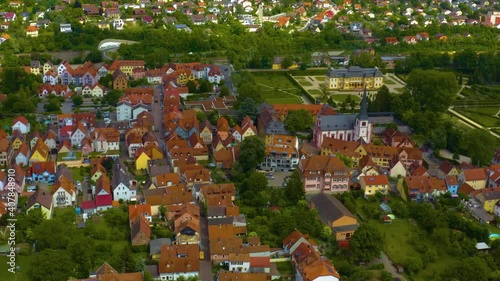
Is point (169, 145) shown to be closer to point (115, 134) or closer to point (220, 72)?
point (115, 134)

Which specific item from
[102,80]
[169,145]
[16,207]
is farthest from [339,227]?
[102,80]

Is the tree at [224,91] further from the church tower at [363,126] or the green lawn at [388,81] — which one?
the green lawn at [388,81]

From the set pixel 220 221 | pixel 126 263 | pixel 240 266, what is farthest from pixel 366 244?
pixel 126 263

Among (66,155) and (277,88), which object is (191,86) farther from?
(66,155)

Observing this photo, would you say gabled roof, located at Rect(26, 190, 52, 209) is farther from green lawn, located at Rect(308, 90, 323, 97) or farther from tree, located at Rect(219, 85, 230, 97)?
green lawn, located at Rect(308, 90, 323, 97)

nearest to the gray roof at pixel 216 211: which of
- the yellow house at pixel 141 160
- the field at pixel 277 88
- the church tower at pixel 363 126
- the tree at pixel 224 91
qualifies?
the yellow house at pixel 141 160

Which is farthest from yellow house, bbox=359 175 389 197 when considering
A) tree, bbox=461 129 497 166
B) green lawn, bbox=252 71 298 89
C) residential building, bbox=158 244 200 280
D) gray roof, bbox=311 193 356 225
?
green lawn, bbox=252 71 298 89
